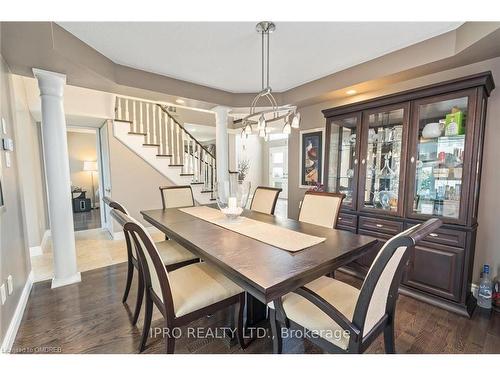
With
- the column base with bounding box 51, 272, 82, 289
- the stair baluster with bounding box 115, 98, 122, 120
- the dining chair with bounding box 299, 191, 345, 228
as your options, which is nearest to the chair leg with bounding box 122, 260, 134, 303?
the column base with bounding box 51, 272, 82, 289

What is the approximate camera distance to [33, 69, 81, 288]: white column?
91.4 inches

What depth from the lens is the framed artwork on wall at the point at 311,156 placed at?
352cm

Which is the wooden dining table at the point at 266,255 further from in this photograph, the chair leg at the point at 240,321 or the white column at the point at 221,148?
the white column at the point at 221,148

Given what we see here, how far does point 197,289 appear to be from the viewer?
1500 millimetres

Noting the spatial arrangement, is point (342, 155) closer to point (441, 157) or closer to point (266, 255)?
point (441, 157)

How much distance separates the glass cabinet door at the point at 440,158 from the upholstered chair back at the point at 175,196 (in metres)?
2.62

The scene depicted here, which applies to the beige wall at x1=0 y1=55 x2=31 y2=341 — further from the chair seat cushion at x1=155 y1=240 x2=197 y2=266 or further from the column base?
the chair seat cushion at x1=155 y1=240 x2=197 y2=266

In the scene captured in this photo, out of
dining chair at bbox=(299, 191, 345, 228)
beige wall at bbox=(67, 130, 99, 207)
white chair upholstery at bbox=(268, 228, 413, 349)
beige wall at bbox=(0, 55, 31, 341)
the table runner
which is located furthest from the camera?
beige wall at bbox=(67, 130, 99, 207)

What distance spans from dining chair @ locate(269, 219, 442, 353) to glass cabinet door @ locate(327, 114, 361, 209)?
1596 mm

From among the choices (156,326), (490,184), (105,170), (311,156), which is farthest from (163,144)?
(490,184)

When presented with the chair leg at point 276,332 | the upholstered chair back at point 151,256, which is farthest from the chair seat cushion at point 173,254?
the chair leg at point 276,332
